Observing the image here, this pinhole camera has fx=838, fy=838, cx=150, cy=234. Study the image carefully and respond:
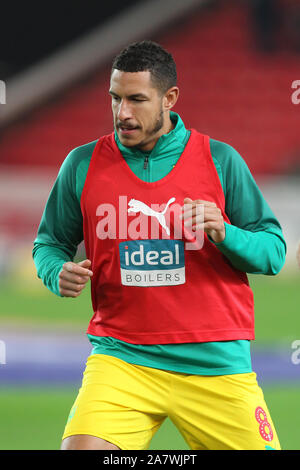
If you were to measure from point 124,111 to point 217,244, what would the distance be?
75cm

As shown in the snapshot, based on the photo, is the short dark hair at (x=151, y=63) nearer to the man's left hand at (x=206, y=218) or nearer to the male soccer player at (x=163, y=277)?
the male soccer player at (x=163, y=277)

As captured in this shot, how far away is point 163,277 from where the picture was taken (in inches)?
153

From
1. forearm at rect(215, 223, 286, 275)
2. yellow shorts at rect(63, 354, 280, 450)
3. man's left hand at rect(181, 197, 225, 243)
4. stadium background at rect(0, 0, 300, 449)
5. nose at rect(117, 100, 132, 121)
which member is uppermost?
stadium background at rect(0, 0, 300, 449)

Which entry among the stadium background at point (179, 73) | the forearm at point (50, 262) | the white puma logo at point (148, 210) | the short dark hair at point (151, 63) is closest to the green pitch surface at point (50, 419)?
the forearm at point (50, 262)

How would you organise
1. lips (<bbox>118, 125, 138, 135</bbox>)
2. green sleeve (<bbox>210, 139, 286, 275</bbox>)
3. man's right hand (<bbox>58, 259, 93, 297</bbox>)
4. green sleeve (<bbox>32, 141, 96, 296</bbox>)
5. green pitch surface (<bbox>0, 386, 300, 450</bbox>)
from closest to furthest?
man's right hand (<bbox>58, 259, 93, 297</bbox>) → green sleeve (<bbox>210, 139, 286, 275</bbox>) → lips (<bbox>118, 125, 138, 135</bbox>) → green sleeve (<bbox>32, 141, 96, 296</bbox>) → green pitch surface (<bbox>0, 386, 300, 450</bbox>)

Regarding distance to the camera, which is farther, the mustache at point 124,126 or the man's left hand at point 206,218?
the mustache at point 124,126

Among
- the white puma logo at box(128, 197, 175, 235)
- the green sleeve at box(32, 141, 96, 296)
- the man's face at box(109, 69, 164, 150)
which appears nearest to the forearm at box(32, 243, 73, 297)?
the green sleeve at box(32, 141, 96, 296)

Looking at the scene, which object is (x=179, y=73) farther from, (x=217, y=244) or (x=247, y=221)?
(x=217, y=244)

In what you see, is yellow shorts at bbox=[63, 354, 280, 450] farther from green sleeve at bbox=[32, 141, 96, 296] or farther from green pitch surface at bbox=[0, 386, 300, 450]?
green pitch surface at bbox=[0, 386, 300, 450]

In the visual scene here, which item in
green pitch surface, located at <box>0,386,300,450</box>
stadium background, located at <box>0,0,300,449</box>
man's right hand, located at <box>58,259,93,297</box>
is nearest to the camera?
man's right hand, located at <box>58,259,93,297</box>

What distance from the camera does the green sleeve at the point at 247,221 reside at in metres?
3.83

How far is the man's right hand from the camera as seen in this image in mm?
3703

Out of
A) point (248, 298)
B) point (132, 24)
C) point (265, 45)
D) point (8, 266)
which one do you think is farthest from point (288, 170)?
point (248, 298)

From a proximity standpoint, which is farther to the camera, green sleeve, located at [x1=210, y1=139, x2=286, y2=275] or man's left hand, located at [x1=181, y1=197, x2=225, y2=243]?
green sleeve, located at [x1=210, y1=139, x2=286, y2=275]
